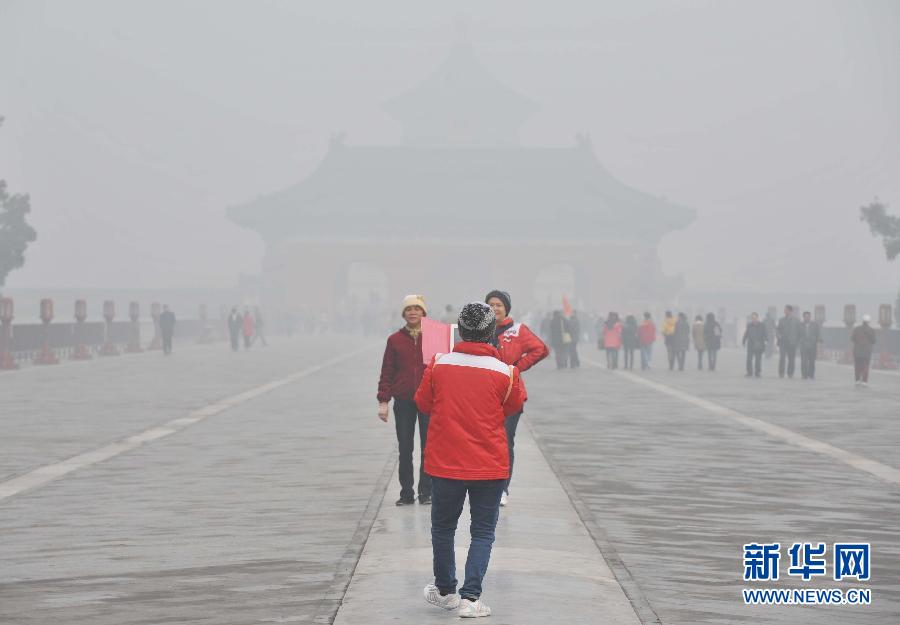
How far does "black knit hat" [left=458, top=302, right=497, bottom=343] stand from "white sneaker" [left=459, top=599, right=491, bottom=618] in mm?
1220

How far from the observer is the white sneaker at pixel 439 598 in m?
7.37

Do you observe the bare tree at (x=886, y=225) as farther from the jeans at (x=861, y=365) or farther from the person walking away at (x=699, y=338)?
the jeans at (x=861, y=365)

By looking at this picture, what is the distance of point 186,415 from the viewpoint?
2117cm

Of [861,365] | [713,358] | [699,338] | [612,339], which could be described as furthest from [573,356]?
[861,365]

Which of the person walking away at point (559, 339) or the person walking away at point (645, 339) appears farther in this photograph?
the person walking away at point (645, 339)

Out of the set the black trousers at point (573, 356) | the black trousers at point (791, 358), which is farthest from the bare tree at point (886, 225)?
the black trousers at point (791, 358)

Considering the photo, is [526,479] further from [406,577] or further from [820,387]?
[820,387]

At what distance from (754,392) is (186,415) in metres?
10.7

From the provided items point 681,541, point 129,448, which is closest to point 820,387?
point 129,448

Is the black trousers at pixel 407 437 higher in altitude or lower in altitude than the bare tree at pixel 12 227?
lower

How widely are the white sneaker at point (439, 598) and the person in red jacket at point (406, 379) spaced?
3270 mm

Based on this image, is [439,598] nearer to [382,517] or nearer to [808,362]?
[382,517]

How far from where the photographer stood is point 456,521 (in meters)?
7.44

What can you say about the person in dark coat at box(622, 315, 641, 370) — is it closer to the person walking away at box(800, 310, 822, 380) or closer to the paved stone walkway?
the person walking away at box(800, 310, 822, 380)
